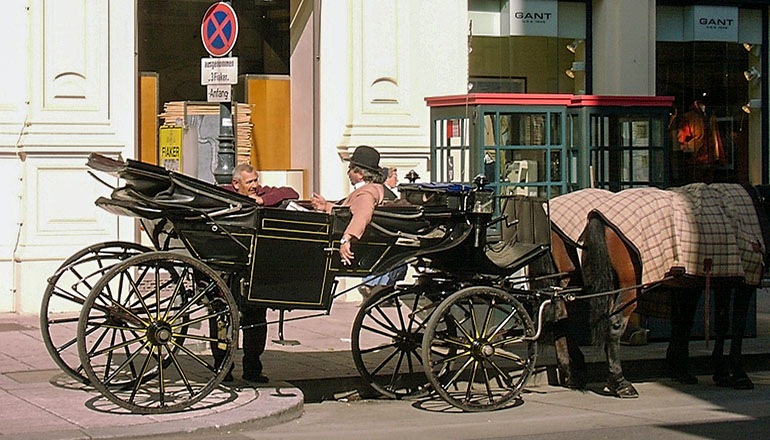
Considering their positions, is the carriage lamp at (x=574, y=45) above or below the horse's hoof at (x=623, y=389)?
above

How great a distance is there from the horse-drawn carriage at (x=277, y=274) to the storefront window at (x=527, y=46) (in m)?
6.89

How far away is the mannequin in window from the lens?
1689cm

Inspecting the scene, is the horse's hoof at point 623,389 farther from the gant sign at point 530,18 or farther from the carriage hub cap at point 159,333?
the gant sign at point 530,18

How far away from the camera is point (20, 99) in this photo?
1312 centimetres

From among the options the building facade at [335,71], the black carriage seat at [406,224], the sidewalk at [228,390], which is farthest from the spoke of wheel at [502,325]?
the building facade at [335,71]

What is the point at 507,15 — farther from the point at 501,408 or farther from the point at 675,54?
the point at 501,408

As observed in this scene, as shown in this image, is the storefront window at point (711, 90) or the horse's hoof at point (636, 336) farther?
the storefront window at point (711, 90)

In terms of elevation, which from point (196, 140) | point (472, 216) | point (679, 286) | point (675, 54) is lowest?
point (679, 286)

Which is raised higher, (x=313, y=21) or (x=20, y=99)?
(x=313, y=21)

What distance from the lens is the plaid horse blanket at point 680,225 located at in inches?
361

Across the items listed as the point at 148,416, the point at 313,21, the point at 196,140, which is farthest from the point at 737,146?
the point at 148,416

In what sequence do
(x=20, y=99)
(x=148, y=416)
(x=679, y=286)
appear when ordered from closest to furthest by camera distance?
(x=148, y=416) < (x=679, y=286) < (x=20, y=99)

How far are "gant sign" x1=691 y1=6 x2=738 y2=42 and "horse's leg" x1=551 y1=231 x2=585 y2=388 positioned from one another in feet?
27.5

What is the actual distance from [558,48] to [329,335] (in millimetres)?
6657
